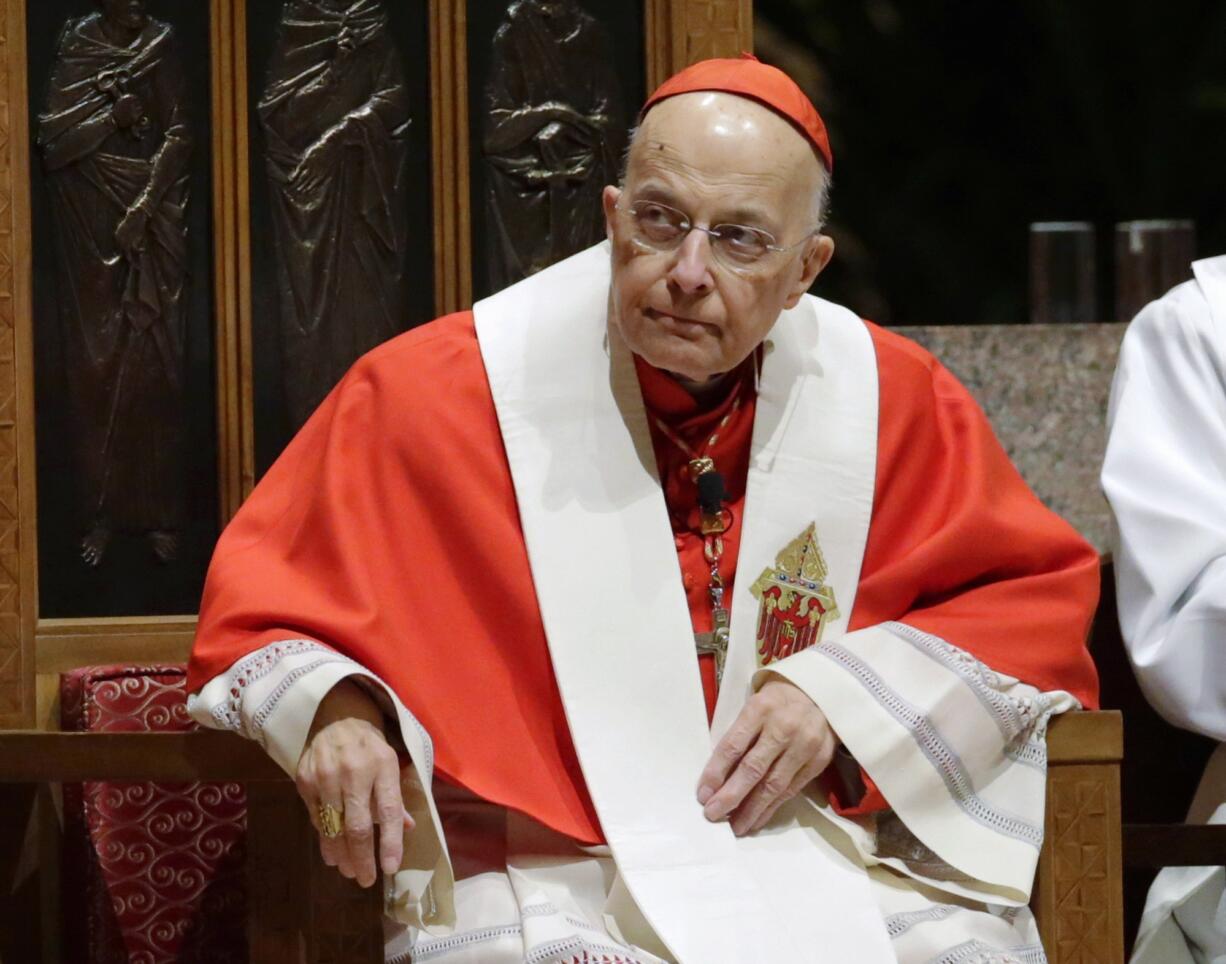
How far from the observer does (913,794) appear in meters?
3.10

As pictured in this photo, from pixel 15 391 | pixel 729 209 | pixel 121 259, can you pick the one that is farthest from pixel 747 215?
pixel 15 391

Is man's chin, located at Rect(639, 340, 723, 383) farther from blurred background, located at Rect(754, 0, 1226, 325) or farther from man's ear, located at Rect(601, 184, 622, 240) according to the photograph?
blurred background, located at Rect(754, 0, 1226, 325)

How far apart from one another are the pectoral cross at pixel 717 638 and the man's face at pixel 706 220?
0.38 meters

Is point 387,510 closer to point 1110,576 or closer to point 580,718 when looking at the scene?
point 580,718

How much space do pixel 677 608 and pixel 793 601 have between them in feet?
0.63

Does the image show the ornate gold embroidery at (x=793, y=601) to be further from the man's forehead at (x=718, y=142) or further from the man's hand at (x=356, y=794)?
the man's hand at (x=356, y=794)

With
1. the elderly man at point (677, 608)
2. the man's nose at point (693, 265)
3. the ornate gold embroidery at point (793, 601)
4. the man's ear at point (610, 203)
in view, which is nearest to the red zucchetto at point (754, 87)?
the elderly man at point (677, 608)

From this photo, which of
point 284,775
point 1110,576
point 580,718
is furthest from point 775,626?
point 1110,576

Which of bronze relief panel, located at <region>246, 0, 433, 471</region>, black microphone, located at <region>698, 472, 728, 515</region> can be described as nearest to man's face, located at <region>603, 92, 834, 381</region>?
black microphone, located at <region>698, 472, 728, 515</region>

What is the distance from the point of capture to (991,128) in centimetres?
691

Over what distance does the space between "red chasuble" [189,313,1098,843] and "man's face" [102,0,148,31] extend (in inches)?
36.5

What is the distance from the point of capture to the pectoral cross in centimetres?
330

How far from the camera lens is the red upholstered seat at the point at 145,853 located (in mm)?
3697

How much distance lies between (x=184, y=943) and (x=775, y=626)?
130 cm
